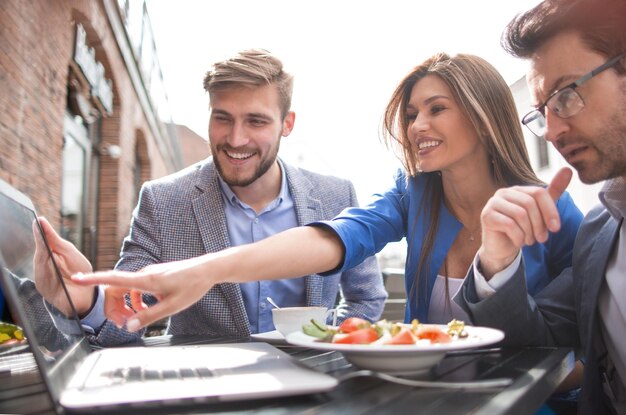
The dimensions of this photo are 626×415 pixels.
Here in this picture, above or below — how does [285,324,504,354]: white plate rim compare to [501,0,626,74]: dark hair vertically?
below

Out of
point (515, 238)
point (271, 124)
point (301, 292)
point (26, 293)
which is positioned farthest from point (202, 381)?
point (271, 124)

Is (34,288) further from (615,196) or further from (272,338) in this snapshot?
(615,196)

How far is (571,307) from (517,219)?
0.43 metres

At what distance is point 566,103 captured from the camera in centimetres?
124

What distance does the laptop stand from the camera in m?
0.61

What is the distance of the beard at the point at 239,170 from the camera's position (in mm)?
2115

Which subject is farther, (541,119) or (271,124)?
(271,124)

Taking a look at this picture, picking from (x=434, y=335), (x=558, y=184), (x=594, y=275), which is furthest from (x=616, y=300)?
(x=434, y=335)

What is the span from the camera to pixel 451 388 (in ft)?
2.39

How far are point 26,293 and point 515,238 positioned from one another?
2.80ft

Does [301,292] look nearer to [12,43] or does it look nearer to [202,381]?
[202,381]

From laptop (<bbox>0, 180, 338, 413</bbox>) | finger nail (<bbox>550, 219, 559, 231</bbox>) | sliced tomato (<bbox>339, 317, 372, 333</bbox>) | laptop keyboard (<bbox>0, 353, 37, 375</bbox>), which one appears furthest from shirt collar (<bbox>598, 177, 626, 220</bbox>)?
laptop keyboard (<bbox>0, 353, 37, 375</bbox>)

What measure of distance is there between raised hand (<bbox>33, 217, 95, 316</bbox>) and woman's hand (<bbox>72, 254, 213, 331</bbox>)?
110 millimetres

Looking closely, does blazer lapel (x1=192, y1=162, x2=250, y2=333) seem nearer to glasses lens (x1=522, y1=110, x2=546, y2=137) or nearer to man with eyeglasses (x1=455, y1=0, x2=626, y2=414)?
man with eyeglasses (x1=455, y1=0, x2=626, y2=414)
